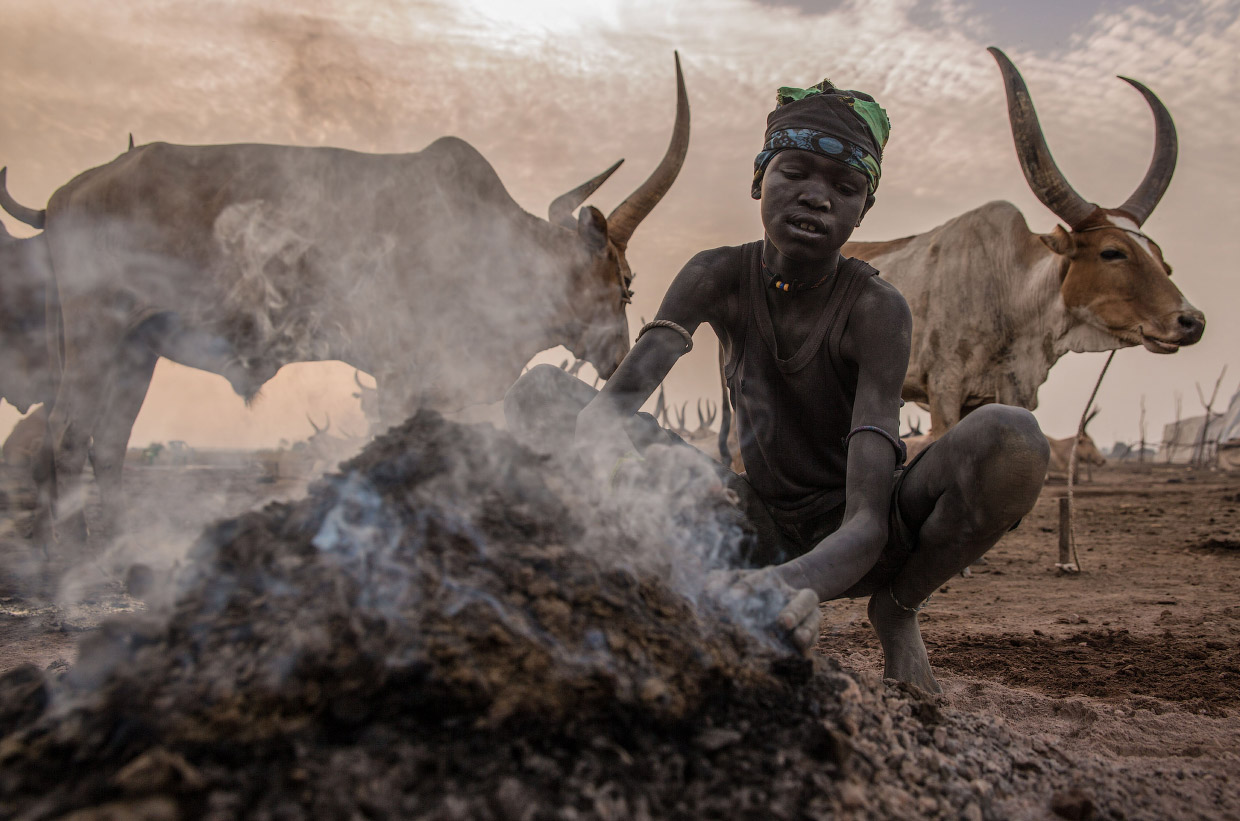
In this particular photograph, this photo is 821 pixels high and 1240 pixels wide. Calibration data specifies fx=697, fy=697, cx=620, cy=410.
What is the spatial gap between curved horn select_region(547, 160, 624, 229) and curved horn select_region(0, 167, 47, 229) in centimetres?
399

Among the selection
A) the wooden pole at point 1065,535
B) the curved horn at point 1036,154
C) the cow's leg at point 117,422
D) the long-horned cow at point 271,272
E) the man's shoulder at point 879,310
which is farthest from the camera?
the wooden pole at point 1065,535

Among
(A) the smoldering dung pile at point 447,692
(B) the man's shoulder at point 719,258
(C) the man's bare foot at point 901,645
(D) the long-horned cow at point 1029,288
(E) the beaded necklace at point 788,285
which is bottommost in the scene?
(C) the man's bare foot at point 901,645

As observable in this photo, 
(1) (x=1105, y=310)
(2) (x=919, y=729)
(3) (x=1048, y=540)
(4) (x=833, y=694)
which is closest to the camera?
(4) (x=833, y=694)

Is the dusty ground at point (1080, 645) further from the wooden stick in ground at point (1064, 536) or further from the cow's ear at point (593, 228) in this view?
the cow's ear at point (593, 228)

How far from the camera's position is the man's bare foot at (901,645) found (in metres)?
2.11

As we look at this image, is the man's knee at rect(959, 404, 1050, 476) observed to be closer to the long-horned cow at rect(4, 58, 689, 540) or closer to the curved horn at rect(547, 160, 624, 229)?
the long-horned cow at rect(4, 58, 689, 540)

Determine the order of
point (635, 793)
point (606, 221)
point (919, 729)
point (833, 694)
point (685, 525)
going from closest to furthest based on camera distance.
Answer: point (635, 793), point (833, 694), point (919, 729), point (685, 525), point (606, 221)

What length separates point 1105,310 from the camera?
5098 mm

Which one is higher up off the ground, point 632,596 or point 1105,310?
point 1105,310

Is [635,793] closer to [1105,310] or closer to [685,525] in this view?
[685,525]

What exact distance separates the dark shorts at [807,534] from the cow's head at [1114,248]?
4.04 metres

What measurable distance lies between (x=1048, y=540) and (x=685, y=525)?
8.36 m

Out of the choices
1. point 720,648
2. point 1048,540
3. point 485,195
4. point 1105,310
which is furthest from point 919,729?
point 1048,540

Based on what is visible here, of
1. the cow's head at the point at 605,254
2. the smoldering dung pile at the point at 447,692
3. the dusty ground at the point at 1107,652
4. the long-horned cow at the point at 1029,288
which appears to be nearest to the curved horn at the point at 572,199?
the cow's head at the point at 605,254
